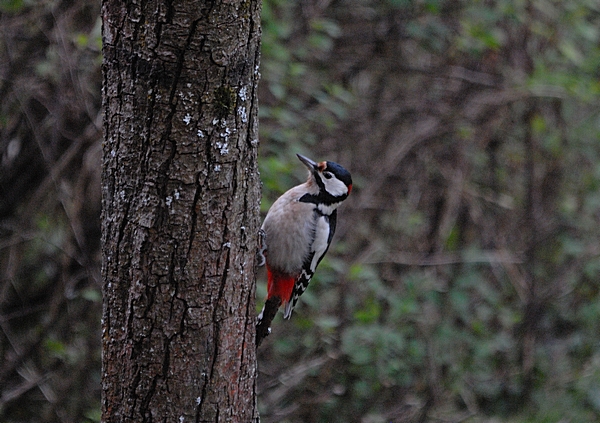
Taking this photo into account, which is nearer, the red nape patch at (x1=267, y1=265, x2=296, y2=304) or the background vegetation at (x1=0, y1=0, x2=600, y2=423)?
the red nape patch at (x1=267, y1=265, x2=296, y2=304)

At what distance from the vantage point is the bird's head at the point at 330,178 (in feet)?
12.1

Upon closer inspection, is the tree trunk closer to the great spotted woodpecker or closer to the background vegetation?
the great spotted woodpecker

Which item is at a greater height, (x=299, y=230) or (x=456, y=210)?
(x=299, y=230)

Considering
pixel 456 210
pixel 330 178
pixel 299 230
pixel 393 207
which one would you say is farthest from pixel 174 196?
pixel 456 210

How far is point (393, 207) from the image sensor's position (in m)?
6.11

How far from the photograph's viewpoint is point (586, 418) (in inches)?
235

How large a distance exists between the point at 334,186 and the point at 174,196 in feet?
5.68

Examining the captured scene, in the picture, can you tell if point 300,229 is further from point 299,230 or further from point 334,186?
point 334,186

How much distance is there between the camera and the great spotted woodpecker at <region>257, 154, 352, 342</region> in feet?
11.8

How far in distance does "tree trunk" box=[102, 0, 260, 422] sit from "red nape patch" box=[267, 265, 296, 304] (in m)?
1.33

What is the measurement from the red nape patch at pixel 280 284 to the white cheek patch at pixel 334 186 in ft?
1.71

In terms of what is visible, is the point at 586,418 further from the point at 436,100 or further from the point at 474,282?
the point at 436,100

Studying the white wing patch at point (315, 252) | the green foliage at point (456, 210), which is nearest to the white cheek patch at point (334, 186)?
the white wing patch at point (315, 252)

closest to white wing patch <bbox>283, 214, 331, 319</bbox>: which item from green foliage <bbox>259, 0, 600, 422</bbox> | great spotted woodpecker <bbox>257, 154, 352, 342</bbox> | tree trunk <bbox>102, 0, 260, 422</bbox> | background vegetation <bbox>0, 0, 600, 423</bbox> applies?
great spotted woodpecker <bbox>257, 154, 352, 342</bbox>
